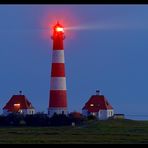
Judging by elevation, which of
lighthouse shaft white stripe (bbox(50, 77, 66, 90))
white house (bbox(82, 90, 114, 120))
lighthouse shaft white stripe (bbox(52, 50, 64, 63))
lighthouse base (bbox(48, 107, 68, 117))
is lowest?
lighthouse base (bbox(48, 107, 68, 117))

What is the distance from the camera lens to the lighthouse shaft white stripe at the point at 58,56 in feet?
81.6

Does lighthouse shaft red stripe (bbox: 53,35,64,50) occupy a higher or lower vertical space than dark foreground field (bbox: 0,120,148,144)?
higher

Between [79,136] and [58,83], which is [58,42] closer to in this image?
[58,83]

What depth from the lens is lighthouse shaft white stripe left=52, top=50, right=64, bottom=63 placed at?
24.9m

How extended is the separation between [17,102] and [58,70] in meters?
4.03

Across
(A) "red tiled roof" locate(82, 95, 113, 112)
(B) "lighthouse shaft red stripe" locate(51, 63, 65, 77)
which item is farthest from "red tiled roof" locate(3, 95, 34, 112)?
(B) "lighthouse shaft red stripe" locate(51, 63, 65, 77)

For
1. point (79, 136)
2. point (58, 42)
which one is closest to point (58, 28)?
point (58, 42)

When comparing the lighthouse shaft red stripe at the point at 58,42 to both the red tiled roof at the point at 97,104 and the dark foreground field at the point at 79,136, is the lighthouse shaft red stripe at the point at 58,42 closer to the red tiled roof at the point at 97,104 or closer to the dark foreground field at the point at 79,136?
the red tiled roof at the point at 97,104

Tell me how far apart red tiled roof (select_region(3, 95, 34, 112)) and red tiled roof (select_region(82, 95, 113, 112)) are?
3.03 metres

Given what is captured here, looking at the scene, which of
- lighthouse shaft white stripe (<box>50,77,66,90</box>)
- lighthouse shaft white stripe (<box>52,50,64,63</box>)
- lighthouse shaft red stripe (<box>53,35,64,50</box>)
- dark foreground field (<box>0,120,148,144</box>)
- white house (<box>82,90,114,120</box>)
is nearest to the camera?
dark foreground field (<box>0,120,148,144</box>)

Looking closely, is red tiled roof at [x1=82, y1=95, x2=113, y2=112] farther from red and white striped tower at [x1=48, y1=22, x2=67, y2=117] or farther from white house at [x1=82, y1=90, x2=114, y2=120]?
red and white striped tower at [x1=48, y1=22, x2=67, y2=117]

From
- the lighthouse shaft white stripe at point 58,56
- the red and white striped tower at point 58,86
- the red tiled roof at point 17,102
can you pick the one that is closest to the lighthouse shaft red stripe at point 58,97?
the red and white striped tower at point 58,86
